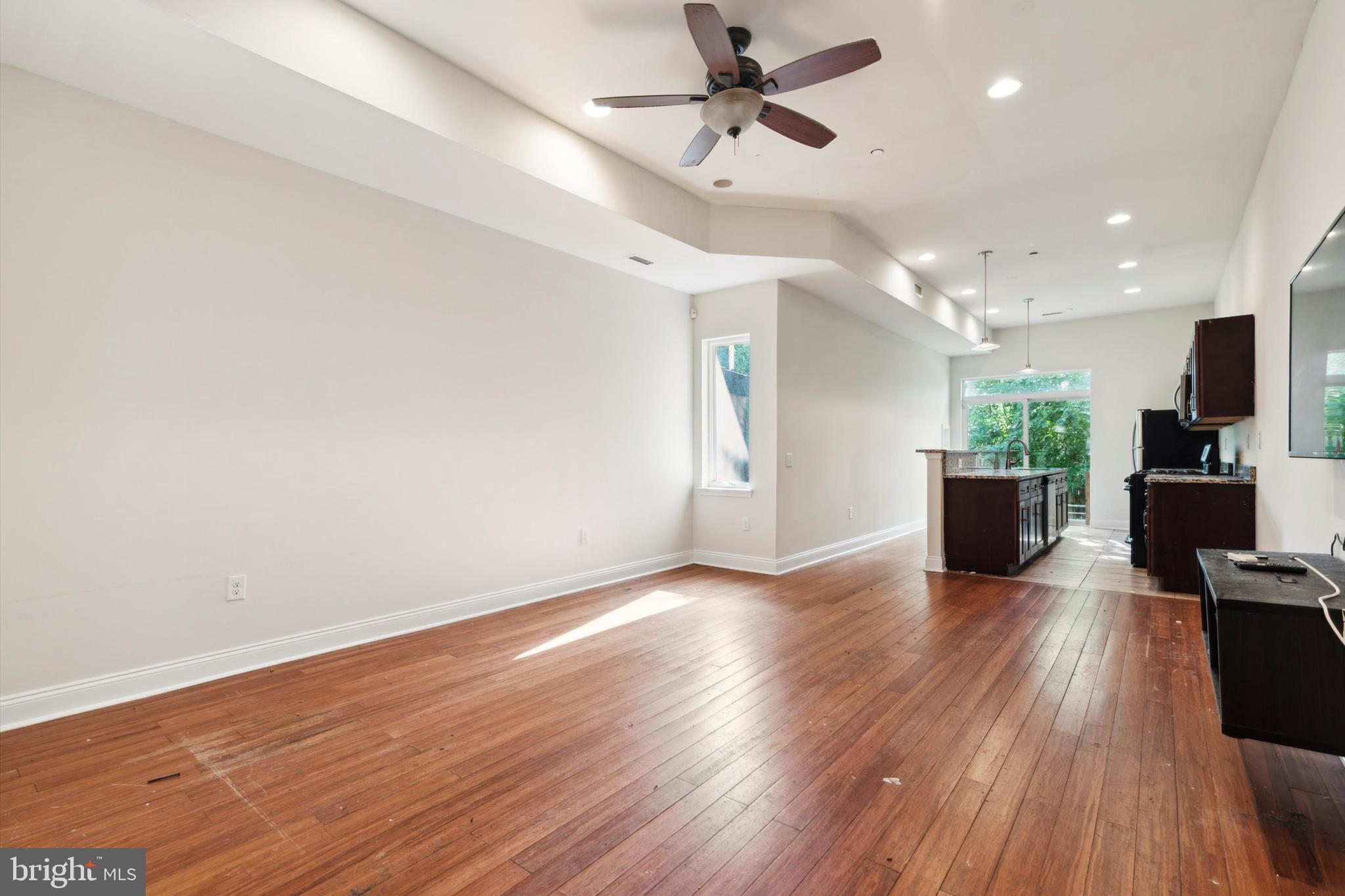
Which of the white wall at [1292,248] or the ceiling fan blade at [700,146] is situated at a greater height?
the ceiling fan blade at [700,146]

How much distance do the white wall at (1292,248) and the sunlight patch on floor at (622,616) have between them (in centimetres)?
340

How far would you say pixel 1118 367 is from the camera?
8.62 meters

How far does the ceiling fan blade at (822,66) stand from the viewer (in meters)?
2.46

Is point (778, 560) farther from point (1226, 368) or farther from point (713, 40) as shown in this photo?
point (713, 40)

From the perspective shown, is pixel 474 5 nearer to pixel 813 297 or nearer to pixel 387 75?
pixel 387 75

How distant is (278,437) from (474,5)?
230cm

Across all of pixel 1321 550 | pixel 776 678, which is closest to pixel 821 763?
pixel 776 678

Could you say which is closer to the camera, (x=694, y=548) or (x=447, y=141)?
(x=447, y=141)

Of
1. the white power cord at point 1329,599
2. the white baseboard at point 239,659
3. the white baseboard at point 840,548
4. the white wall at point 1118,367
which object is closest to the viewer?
the white power cord at point 1329,599

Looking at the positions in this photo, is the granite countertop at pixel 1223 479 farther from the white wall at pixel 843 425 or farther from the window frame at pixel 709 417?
the window frame at pixel 709 417

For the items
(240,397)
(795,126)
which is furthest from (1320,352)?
(240,397)

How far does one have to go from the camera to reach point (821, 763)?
7.32 feet

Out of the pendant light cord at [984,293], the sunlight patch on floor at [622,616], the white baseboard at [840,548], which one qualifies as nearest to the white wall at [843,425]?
the white baseboard at [840,548]

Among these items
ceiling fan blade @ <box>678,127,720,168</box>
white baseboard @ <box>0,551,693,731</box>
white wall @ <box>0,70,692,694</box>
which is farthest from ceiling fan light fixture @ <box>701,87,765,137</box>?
white baseboard @ <box>0,551,693,731</box>
